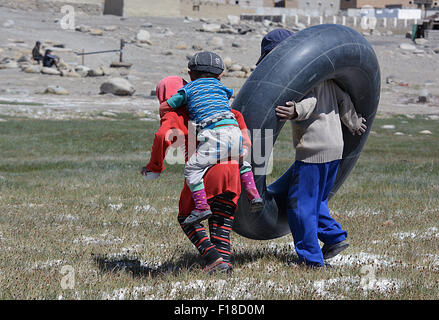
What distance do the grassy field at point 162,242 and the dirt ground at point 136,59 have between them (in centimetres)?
1188

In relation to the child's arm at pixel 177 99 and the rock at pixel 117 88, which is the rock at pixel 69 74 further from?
the child's arm at pixel 177 99

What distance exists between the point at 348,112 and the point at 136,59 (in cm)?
3671

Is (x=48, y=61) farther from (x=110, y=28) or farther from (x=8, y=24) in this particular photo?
(x=110, y=28)

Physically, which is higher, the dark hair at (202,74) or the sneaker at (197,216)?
the dark hair at (202,74)

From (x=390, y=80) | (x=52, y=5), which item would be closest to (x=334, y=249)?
(x=390, y=80)

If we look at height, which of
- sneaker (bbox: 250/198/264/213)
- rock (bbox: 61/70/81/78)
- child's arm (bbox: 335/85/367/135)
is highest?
child's arm (bbox: 335/85/367/135)

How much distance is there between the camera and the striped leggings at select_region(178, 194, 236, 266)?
180 inches

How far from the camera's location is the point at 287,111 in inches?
184

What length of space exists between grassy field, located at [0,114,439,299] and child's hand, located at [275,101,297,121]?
1115 mm

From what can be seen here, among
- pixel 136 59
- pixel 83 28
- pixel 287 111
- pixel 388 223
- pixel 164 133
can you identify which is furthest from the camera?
pixel 83 28

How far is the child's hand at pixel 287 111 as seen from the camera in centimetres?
466

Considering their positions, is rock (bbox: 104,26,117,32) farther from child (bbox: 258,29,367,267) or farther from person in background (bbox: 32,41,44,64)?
child (bbox: 258,29,367,267)

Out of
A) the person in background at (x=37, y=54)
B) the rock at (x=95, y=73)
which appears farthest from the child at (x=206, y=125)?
the person in background at (x=37, y=54)

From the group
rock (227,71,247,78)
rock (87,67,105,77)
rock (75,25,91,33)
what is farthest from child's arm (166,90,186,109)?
rock (75,25,91,33)
